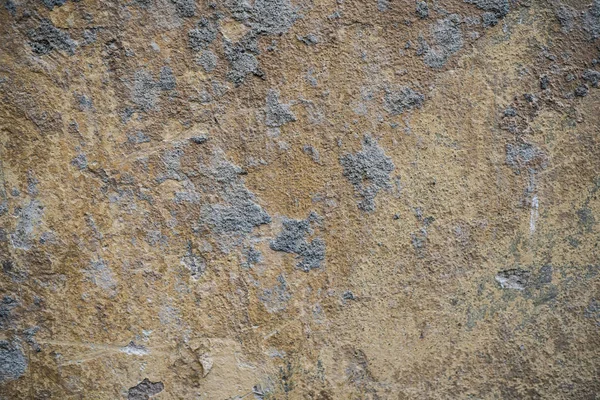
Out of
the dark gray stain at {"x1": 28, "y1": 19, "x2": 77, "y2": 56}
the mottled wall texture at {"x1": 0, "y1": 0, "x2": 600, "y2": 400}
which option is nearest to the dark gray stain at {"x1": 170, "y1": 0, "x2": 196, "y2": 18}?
the mottled wall texture at {"x1": 0, "y1": 0, "x2": 600, "y2": 400}

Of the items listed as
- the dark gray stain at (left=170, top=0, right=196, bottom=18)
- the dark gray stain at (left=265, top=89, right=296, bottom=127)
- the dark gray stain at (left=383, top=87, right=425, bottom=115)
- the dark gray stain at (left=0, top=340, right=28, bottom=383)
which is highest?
the dark gray stain at (left=170, top=0, right=196, bottom=18)

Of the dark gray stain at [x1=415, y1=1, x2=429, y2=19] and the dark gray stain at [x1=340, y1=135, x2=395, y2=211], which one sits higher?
the dark gray stain at [x1=415, y1=1, x2=429, y2=19]

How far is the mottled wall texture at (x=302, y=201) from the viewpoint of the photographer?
0.95 metres

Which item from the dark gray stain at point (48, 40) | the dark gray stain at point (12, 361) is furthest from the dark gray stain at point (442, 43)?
the dark gray stain at point (12, 361)

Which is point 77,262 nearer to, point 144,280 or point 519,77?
point 144,280

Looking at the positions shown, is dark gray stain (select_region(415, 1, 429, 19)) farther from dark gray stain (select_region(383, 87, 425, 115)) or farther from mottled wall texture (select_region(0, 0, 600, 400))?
dark gray stain (select_region(383, 87, 425, 115))

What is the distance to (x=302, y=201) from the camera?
98cm

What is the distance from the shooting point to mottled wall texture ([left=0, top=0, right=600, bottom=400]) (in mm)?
947

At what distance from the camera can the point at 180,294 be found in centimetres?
98

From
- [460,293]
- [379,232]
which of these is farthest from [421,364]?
[379,232]

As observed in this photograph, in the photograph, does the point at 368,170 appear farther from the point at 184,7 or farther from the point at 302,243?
the point at 184,7

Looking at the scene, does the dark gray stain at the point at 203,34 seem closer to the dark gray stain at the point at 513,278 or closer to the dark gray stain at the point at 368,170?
the dark gray stain at the point at 368,170

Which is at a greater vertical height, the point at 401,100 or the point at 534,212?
the point at 401,100

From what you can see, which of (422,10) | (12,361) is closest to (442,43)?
(422,10)
